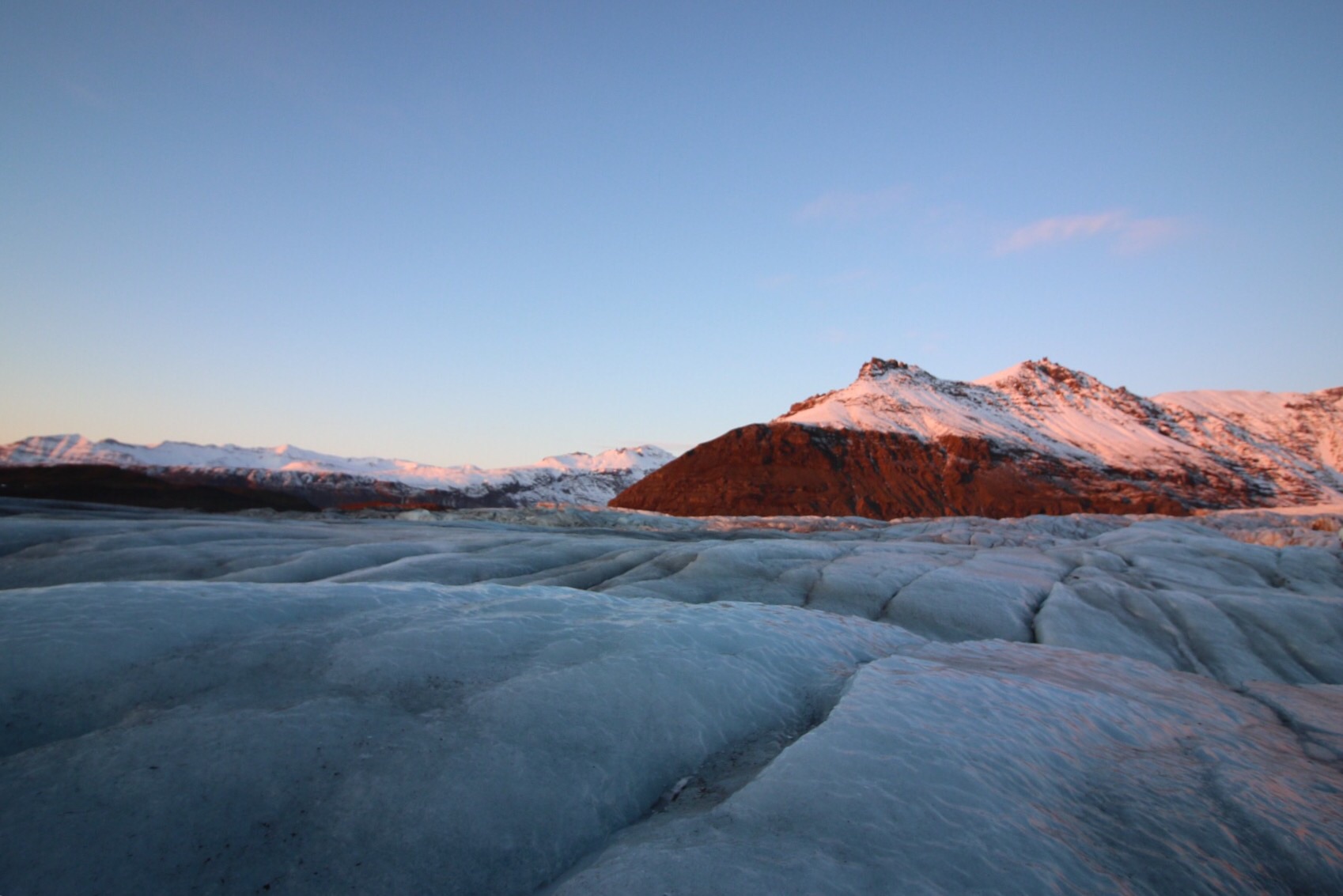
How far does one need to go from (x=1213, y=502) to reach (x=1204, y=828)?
109018 mm

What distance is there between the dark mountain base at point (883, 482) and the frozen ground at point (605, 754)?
67.9 meters

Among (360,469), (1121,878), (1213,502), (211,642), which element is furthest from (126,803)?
(360,469)

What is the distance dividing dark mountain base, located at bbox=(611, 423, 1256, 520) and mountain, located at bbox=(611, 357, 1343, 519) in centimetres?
21

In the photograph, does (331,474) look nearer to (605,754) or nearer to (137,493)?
(137,493)

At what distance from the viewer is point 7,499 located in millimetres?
18781

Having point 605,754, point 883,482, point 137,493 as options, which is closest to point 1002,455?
point 883,482

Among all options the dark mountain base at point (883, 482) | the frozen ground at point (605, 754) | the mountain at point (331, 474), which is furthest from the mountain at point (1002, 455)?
the frozen ground at point (605, 754)

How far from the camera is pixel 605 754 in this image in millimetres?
3391

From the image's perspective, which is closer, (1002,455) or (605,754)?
(605,754)

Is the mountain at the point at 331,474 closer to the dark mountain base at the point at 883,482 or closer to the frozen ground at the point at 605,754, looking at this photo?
the dark mountain base at the point at 883,482

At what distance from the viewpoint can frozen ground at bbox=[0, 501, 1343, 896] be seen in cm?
255

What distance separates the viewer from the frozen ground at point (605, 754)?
8.38ft

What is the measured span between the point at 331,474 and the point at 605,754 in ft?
500

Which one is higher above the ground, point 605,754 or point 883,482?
point 883,482
